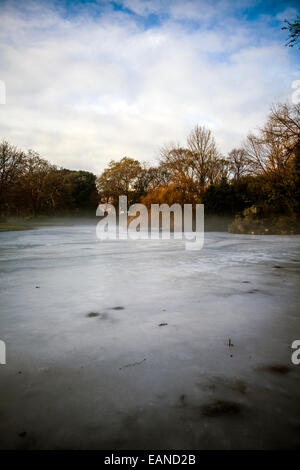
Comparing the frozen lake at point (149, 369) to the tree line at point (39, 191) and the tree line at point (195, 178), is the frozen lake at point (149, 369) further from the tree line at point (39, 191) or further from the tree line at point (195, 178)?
the tree line at point (39, 191)

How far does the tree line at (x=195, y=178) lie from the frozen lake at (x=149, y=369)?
10153mm

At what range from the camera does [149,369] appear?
1428mm

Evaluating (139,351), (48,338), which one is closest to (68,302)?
(48,338)

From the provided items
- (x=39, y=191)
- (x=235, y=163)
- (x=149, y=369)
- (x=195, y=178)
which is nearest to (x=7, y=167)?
(x=39, y=191)

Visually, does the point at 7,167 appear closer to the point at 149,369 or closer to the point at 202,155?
the point at 202,155

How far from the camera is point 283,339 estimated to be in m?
1.78

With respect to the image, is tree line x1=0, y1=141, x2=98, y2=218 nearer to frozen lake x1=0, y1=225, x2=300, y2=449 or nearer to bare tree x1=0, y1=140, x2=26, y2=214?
bare tree x1=0, y1=140, x2=26, y2=214

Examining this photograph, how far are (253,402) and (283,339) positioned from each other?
30.8 inches

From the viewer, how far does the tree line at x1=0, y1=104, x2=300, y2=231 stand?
14.4 metres

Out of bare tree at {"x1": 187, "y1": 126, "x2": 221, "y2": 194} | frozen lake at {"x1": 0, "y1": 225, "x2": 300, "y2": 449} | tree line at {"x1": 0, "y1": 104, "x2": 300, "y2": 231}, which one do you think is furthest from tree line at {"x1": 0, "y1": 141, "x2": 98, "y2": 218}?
frozen lake at {"x1": 0, "y1": 225, "x2": 300, "y2": 449}

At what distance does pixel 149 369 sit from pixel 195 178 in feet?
73.0

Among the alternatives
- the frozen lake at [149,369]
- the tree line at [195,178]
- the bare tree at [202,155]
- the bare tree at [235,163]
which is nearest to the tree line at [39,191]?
the tree line at [195,178]

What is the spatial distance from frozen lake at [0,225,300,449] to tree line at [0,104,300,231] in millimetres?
10153
